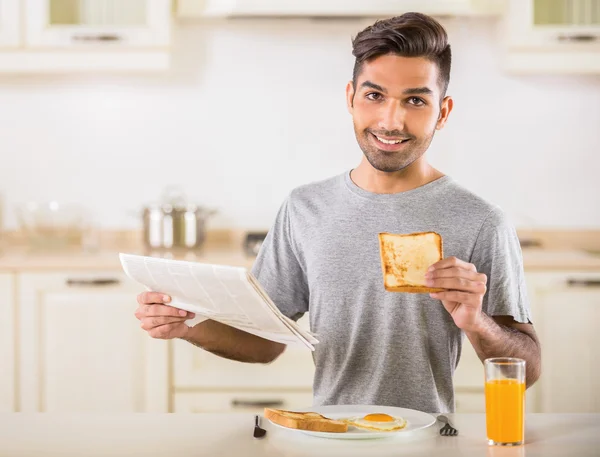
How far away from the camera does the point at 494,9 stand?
3.22m

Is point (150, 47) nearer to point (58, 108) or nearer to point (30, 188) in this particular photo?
point (58, 108)

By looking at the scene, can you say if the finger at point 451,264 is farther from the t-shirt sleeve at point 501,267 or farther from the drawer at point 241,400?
the drawer at point 241,400

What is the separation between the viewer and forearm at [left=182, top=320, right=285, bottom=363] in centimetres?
170

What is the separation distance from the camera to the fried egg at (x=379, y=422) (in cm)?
128

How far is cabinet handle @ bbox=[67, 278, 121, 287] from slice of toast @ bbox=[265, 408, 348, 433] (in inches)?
71.7

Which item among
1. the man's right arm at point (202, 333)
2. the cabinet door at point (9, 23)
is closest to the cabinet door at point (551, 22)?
the cabinet door at point (9, 23)

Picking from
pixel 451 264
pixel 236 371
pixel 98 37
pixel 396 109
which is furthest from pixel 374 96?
pixel 98 37

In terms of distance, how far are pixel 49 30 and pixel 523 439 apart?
249 cm

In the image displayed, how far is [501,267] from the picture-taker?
1694 mm

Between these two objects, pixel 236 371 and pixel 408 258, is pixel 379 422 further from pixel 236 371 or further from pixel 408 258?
pixel 236 371

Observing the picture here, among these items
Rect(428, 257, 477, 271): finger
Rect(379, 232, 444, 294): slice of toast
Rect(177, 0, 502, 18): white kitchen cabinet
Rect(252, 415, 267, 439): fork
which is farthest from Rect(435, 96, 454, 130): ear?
Rect(177, 0, 502, 18): white kitchen cabinet

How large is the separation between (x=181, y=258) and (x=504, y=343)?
180cm

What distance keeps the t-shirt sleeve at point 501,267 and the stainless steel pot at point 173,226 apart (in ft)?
5.77

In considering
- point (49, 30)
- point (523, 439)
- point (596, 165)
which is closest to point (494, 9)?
point (596, 165)
